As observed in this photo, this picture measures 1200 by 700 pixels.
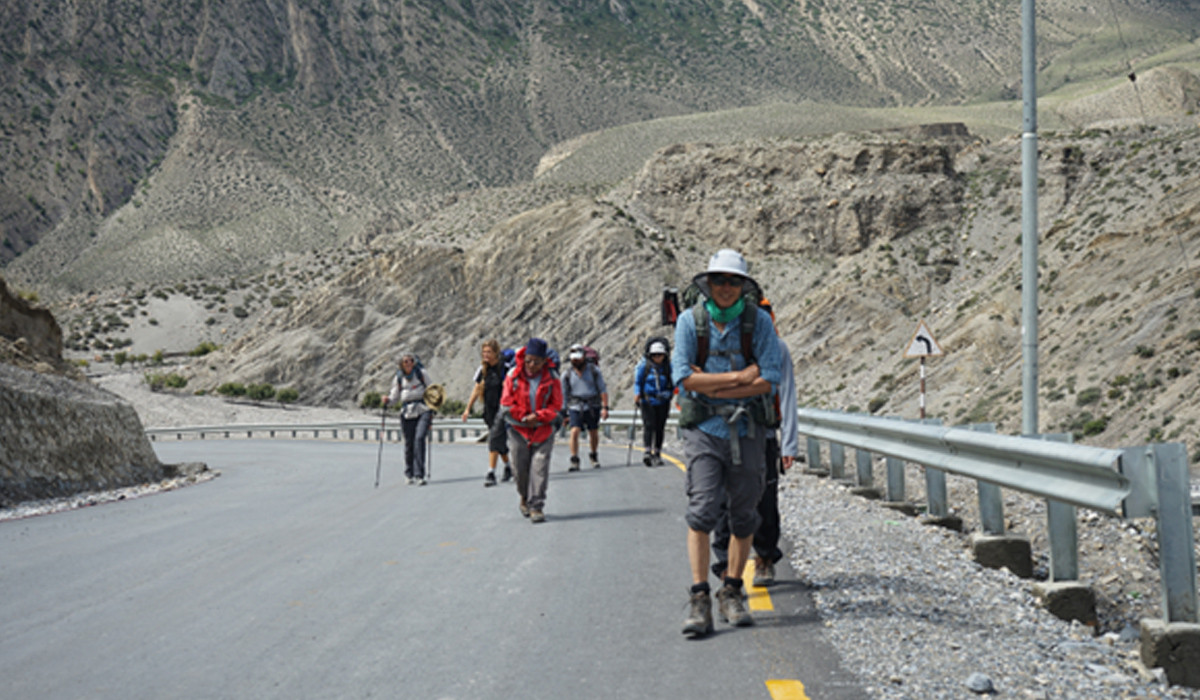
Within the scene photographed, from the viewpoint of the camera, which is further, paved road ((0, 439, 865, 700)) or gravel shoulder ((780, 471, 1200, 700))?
paved road ((0, 439, 865, 700))

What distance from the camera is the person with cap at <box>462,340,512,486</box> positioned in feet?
49.7

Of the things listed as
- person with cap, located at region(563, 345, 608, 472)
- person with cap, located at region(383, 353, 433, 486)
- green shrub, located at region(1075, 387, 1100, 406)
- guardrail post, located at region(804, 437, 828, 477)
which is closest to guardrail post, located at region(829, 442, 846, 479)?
guardrail post, located at region(804, 437, 828, 477)

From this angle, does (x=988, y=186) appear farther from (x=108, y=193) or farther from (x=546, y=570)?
(x=108, y=193)

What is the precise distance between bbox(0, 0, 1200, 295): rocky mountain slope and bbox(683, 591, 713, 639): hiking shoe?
82.9 meters

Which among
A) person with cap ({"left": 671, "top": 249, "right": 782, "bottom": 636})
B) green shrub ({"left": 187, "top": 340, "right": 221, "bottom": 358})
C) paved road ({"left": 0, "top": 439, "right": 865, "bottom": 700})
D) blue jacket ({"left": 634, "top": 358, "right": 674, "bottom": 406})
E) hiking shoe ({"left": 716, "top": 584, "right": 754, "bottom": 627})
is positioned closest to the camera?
paved road ({"left": 0, "top": 439, "right": 865, "bottom": 700})

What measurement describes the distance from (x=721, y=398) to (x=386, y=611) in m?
2.55

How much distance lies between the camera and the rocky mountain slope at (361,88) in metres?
103

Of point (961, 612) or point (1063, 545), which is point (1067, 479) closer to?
point (1063, 545)

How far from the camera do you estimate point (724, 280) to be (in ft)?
19.7

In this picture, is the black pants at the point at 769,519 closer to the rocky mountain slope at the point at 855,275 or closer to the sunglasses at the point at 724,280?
the sunglasses at the point at 724,280

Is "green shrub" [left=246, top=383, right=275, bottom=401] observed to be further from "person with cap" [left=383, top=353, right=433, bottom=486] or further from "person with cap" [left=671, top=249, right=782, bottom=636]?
"person with cap" [left=671, top=249, right=782, bottom=636]

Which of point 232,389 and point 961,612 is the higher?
point 232,389

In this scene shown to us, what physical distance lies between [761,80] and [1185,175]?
11094cm

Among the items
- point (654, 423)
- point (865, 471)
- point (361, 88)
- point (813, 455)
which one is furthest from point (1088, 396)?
point (361, 88)
